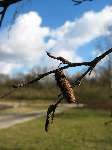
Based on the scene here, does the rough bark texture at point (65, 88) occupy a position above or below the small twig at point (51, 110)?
above

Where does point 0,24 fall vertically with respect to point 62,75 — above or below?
above

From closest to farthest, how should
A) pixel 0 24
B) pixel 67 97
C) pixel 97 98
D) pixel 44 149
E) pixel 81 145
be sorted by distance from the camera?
pixel 67 97 → pixel 0 24 → pixel 44 149 → pixel 81 145 → pixel 97 98

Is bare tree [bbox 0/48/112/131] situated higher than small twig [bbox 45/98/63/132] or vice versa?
bare tree [bbox 0/48/112/131]

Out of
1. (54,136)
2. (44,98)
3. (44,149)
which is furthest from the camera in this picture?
(44,98)

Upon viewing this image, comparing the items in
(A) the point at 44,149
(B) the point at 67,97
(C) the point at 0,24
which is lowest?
(A) the point at 44,149

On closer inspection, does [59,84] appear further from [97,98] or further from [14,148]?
[97,98]

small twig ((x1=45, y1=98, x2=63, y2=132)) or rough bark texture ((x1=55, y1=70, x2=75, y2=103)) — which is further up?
rough bark texture ((x1=55, y1=70, x2=75, y2=103))

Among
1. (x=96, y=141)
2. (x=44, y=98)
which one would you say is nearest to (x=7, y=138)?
(x=96, y=141)

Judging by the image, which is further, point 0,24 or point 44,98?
point 44,98

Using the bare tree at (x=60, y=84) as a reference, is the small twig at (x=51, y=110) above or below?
below
